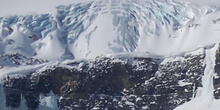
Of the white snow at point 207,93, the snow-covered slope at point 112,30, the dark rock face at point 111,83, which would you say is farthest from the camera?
the snow-covered slope at point 112,30

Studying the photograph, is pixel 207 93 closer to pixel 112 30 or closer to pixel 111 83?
pixel 111 83

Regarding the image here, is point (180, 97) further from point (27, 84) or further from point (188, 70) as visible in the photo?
point (27, 84)

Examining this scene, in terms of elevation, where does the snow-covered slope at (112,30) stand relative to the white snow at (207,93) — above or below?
above

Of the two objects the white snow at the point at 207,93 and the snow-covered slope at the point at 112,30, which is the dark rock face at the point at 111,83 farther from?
the snow-covered slope at the point at 112,30

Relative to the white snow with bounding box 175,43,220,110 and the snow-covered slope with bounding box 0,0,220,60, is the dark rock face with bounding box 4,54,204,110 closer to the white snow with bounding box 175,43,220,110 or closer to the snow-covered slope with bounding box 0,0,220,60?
the white snow with bounding box 175,43,220,110

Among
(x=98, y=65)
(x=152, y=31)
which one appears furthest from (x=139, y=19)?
(x=98, y=65)

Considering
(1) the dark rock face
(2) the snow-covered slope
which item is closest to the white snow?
(1) the dark rock face

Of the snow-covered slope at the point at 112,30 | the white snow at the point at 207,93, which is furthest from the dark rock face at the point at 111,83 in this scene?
the snow-covered slope at the point at 112,30
